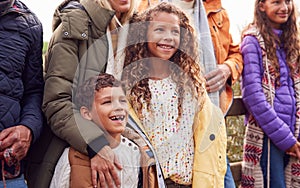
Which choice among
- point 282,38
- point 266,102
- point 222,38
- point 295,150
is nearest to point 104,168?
point 222,38

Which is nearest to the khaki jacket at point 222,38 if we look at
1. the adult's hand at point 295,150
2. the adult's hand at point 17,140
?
the adult's hand at point 295,150

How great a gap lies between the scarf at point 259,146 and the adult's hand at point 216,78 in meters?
0.44

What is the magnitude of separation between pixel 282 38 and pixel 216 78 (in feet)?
2.66

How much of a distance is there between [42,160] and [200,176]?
80 centimetres

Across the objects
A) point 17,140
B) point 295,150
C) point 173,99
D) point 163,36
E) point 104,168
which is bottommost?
point 295,150

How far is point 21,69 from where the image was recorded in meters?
2.58

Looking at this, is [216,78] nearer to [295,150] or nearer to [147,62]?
[147,62]

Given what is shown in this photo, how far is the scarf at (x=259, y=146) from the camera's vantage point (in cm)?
353

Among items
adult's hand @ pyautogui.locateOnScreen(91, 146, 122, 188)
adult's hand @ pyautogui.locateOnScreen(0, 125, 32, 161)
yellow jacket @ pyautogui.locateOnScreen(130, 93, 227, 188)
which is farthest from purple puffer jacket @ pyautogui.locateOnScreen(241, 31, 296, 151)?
adult's hand @ pyautogui.locateOnScreen(0, 125, 32, 161)

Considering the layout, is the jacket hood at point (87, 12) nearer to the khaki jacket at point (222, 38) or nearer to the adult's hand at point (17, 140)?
the adult's hand at point (17, 140)

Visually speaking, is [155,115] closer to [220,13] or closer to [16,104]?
[16,104]

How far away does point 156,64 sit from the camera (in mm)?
2818

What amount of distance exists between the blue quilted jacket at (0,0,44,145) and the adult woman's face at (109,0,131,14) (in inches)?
15.1

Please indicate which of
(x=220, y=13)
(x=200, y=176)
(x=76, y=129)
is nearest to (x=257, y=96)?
(x=220, y=13)
